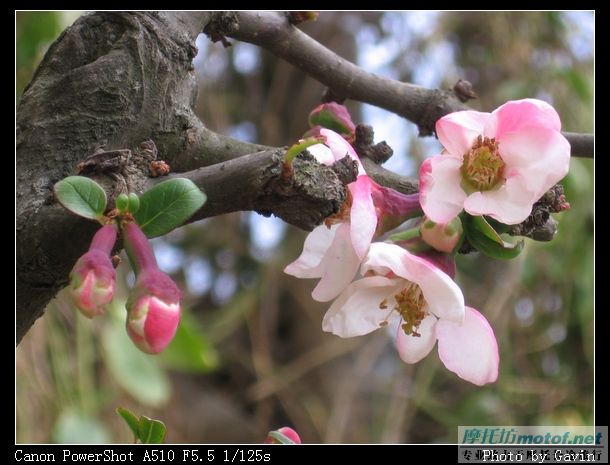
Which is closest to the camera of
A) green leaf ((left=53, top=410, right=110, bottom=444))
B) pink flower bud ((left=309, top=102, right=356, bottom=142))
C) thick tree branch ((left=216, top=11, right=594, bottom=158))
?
pink flower bud ((left=309, top=102, right=356, bottom=142))

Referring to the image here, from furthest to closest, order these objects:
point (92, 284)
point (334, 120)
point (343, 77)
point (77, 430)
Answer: point (77, 430), point (343, 77), point (334, 120), point (92, 284)

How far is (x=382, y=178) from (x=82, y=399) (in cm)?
127

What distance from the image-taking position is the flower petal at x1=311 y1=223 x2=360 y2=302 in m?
0.51

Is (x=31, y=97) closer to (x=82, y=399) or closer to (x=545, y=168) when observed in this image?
(x=545, y=168)

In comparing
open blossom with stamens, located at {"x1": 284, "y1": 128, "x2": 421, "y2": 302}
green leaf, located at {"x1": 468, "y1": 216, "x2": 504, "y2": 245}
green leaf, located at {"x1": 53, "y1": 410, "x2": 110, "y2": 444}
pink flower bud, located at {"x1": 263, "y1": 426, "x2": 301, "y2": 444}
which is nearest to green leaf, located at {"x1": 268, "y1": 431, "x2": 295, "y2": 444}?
pink flower bud, located at {"x1": 263, "y1": 426, "x2": 301, "y2": 444}

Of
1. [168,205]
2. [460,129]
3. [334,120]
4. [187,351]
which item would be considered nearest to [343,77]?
[334,120]

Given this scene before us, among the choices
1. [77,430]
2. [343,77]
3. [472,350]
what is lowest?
[77,430]

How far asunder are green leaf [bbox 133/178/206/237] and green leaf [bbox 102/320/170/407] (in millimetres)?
1172

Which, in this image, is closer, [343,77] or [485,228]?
[485,228]

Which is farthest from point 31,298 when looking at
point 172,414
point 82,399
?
point 172,414

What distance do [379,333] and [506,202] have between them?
5.98 ft

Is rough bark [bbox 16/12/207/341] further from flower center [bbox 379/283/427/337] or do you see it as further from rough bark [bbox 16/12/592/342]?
flower center [bbox 379/283/427/337]

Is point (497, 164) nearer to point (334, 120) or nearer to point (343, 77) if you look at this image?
point (334, 120)

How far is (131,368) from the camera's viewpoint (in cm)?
159
